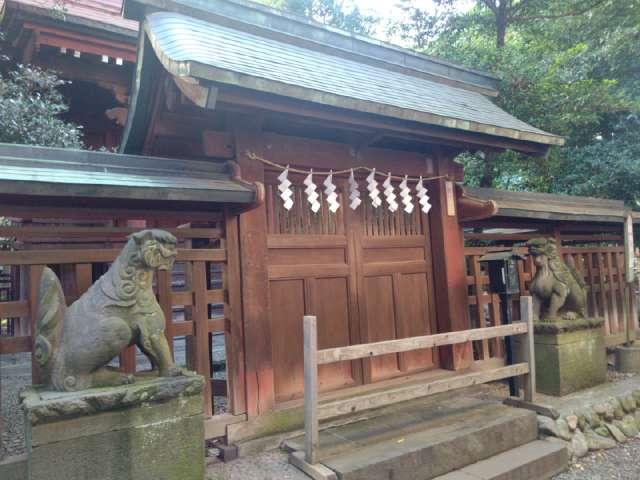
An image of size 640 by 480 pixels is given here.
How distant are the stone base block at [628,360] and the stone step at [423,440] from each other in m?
3.50

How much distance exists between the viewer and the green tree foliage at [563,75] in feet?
29.7

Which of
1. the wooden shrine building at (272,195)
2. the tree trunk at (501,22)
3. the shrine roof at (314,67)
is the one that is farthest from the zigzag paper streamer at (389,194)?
the tree trunk at (501,22)

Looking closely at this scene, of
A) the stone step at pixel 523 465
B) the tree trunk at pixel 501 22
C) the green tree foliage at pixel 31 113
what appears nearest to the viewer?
the stone step at pixel 523 465

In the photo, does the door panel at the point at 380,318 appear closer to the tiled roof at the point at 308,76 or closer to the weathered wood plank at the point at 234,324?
the weathered wood plank at the point at 234,324

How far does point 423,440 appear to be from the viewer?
4.03m

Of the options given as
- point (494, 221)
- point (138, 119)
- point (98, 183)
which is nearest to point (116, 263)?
point (98, 183)

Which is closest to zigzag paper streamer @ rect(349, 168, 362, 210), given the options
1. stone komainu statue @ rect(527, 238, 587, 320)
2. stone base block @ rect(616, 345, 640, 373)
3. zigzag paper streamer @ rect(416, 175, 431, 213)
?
zigzag paper streamer @ rect(416, 175, 431, 213)

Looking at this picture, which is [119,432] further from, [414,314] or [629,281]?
[629,281]

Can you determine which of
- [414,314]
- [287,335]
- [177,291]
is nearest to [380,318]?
[414,314]

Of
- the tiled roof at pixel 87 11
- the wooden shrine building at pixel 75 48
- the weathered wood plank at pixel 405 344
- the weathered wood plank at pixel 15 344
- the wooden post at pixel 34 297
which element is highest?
the tiled roof at pixel 87 11

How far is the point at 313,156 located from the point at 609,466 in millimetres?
4560

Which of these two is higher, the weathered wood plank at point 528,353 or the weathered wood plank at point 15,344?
the weathered wood plank at point 15,344

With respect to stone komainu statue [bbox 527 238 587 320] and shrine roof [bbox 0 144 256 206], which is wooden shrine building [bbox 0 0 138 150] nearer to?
shrine roof [bbox 0 144 256 206]

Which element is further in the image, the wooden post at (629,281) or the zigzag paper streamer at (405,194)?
the wooden post at (629,281)
